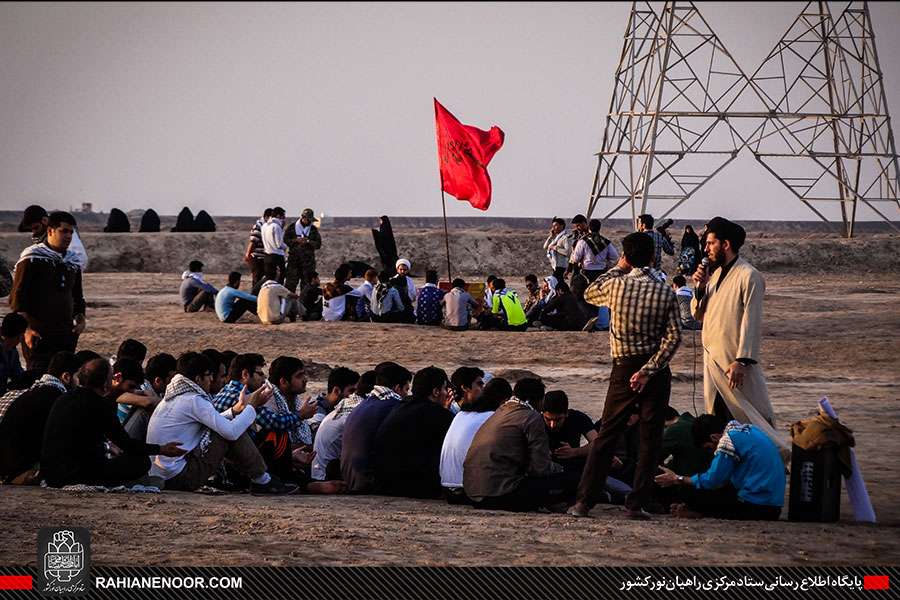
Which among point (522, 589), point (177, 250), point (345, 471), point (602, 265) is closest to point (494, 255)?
point (177, 250)

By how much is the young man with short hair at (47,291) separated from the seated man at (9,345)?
16cm

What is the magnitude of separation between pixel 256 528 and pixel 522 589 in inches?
74.9

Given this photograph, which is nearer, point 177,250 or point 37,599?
point 37,599

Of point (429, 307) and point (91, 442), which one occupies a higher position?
point (91, 442)

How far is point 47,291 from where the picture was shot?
36.6 ft

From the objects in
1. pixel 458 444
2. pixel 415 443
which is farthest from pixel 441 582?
pixel 415 443

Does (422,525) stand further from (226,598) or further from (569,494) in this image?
(226,598)

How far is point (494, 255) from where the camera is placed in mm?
38281

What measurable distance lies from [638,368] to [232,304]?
12.3m

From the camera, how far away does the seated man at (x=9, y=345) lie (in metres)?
10.8

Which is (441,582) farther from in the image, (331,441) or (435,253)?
(435,253)

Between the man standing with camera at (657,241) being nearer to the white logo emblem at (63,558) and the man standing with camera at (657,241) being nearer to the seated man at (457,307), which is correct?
the seated man at (457,307)

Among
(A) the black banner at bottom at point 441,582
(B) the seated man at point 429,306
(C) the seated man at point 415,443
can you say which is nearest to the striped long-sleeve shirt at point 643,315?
(C) the seated man at point 415,443

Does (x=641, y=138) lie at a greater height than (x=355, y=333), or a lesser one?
greater
